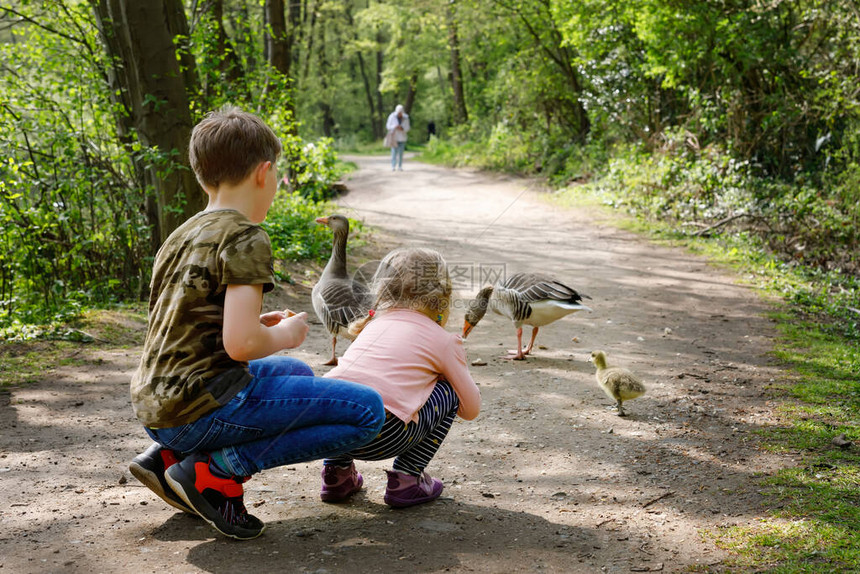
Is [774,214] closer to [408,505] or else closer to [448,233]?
[448,233]

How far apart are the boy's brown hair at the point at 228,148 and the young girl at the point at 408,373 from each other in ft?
2.92

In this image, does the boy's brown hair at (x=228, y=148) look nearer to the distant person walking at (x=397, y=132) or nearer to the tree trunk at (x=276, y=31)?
the tree trunk at (x=276, y=31)

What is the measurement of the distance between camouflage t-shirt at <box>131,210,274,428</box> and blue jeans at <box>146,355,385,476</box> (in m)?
0.08

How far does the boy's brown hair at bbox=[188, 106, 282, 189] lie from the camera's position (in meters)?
2.97

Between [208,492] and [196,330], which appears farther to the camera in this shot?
[208,492]

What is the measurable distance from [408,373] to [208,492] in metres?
1.04

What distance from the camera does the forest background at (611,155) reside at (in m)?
6.42

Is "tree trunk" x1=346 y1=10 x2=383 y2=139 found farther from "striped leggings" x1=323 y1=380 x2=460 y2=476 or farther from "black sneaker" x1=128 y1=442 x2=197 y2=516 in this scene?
"black sneaker" x1=128 y1=442 x2=197 y2=516

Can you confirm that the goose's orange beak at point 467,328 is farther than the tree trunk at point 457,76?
No

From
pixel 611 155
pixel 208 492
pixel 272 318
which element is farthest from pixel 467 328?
pixel 611 155

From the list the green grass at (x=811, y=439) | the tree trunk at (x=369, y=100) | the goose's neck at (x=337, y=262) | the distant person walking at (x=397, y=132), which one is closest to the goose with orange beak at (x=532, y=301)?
the goose's neck at (x=337, y=262)

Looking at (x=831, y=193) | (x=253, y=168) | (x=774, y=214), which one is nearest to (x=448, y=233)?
(x=774, y=214)

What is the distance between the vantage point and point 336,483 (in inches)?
146

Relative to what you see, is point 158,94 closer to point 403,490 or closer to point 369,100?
point 403,490
